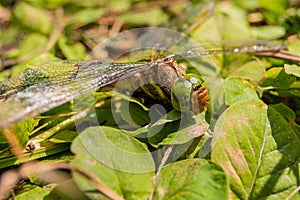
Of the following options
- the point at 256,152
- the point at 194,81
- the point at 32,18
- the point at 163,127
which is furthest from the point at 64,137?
the point at 32,18

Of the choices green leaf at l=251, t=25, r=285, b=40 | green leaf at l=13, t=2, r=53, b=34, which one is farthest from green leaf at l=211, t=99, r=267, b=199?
green leaf at l=13, t=2, r=53, b=34

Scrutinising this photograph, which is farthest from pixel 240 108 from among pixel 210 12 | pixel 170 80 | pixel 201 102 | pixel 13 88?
pixel 210 12

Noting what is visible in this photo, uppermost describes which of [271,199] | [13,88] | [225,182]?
[13,88]

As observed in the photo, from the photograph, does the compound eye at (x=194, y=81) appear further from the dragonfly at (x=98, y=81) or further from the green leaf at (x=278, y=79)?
the green leaf at (x=278, y=79)

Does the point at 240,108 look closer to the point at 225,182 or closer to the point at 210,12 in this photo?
the point at 225,182

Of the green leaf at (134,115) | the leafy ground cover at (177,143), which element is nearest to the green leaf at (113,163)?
the leafy ground cover at (177,143)

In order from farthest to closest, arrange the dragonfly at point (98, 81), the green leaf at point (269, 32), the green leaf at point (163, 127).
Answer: the green leaf at point (269, 32) → the green leaf at point (163, 127) → the dragonfly at point (98, 81)

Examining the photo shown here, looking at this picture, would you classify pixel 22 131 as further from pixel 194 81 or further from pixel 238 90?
pixel 238 90
